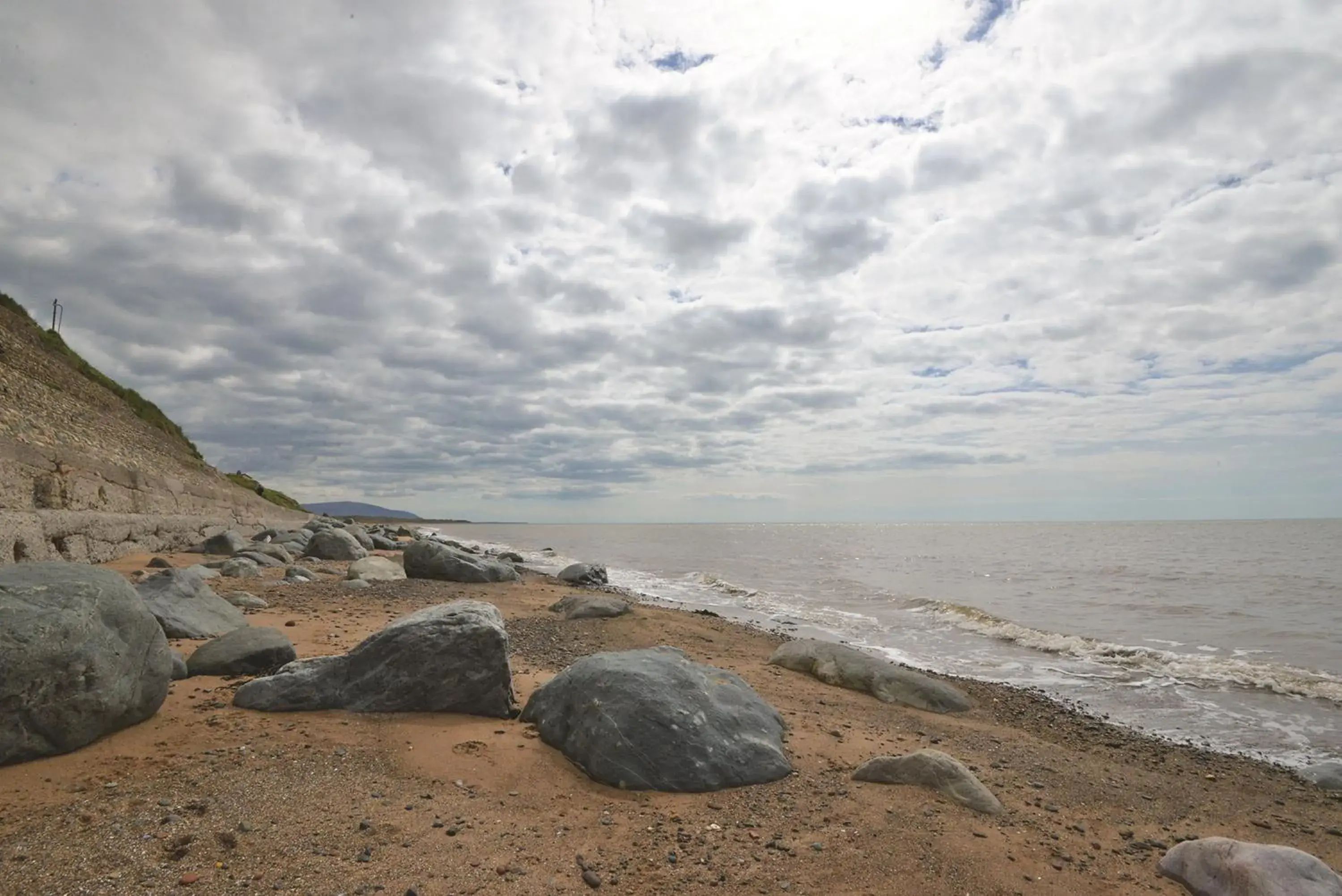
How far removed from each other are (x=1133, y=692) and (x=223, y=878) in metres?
12.4

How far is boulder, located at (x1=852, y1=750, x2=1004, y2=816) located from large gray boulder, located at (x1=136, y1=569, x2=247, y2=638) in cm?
673

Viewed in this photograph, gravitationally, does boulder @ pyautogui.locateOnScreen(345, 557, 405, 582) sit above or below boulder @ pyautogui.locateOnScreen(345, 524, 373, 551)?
below

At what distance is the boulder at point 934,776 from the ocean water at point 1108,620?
18.0ft

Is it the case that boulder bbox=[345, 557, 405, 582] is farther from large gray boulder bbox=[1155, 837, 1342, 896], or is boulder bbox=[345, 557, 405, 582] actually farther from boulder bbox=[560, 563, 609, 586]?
large gray boulder bbox=[1155, 837, 1342, 896]

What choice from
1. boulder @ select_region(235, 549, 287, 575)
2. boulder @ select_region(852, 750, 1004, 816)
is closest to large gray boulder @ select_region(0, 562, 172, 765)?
boulder @ select_region(852, 750, 1004, 816)

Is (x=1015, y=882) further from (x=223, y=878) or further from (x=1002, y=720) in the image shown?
(x=1002, y=720)

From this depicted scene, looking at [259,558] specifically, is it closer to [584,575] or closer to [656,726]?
[584,575]

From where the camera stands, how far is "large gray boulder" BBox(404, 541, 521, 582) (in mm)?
16750

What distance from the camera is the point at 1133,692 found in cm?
1105

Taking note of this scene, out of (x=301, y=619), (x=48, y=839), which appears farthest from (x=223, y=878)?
(x=301, y=619)

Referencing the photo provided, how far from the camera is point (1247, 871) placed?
417cm

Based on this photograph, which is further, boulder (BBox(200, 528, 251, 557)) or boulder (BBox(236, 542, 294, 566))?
boulder (BBox(200, 528, 251, 557))

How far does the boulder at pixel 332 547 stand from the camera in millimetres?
21531

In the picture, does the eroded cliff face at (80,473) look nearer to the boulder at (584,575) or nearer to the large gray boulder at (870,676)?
the boulder at (584,575)
